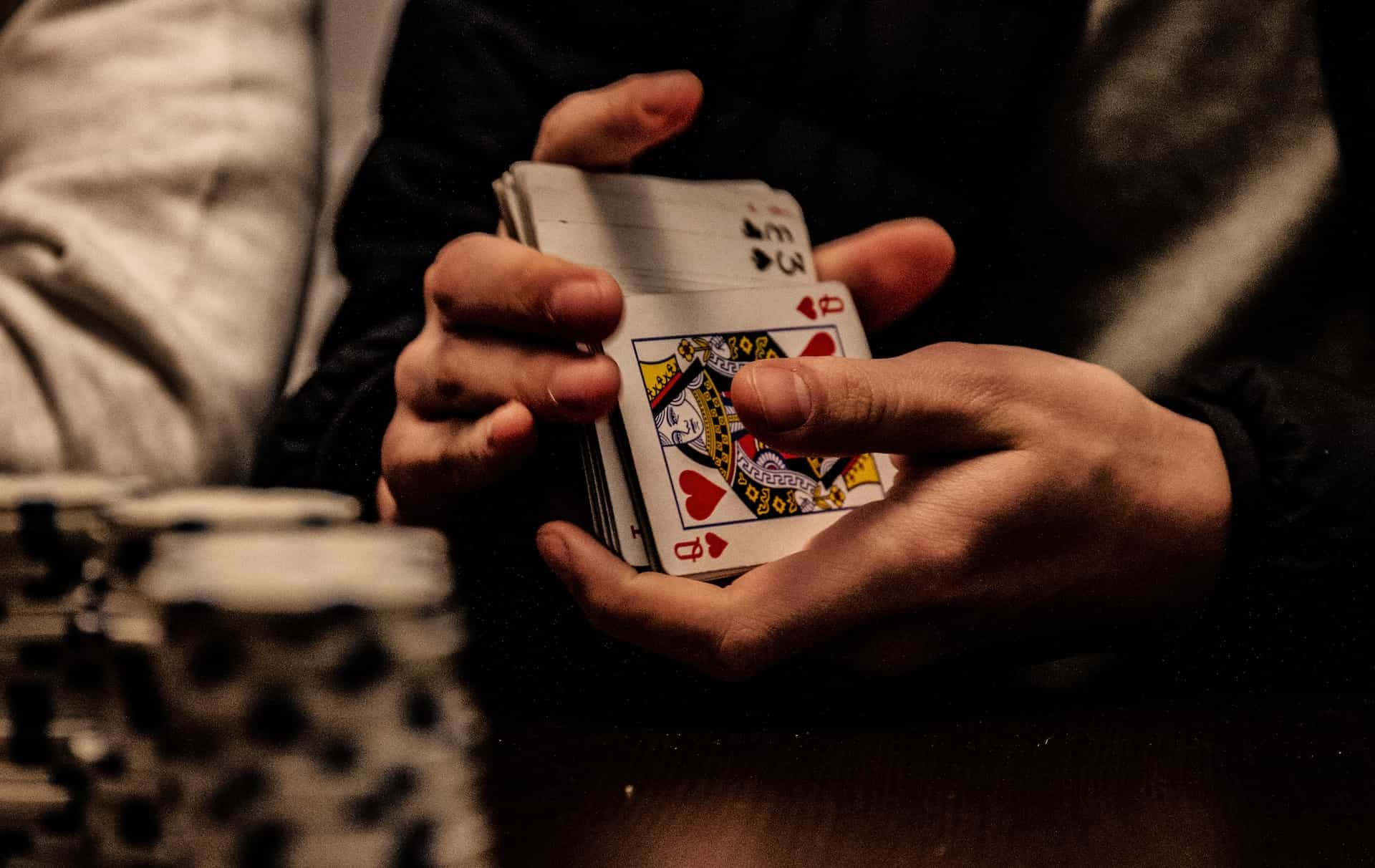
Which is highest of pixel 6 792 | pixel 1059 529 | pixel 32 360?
pixel 6 792

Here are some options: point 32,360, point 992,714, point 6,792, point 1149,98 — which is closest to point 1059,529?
point 992,714

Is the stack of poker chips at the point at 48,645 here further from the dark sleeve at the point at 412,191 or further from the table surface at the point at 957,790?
the dark sleeve at the point at 412,191

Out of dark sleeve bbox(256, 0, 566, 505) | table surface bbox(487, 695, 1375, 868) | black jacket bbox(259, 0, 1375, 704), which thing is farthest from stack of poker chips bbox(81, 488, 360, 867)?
dark sleeve bbox(256, 0, 566, 505)

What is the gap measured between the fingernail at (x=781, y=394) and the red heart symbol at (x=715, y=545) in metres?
0.13

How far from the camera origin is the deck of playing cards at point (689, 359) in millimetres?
519

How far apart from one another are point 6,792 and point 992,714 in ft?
1.32

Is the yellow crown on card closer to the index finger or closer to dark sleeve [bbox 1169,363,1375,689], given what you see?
the index finger

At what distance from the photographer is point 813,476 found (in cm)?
55

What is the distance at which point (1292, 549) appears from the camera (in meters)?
0.52

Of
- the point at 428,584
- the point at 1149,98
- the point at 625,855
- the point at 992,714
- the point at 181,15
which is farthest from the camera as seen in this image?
the point at 181,15

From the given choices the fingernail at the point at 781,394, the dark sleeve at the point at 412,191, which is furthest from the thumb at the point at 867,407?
the dark sleeve at the point at 412,191

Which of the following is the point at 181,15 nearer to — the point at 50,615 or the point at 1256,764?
the point at 50,615

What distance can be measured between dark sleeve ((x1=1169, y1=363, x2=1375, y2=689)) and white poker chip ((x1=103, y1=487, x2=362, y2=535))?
1.65 ft

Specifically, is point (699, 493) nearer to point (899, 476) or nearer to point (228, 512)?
point (899, 476)
